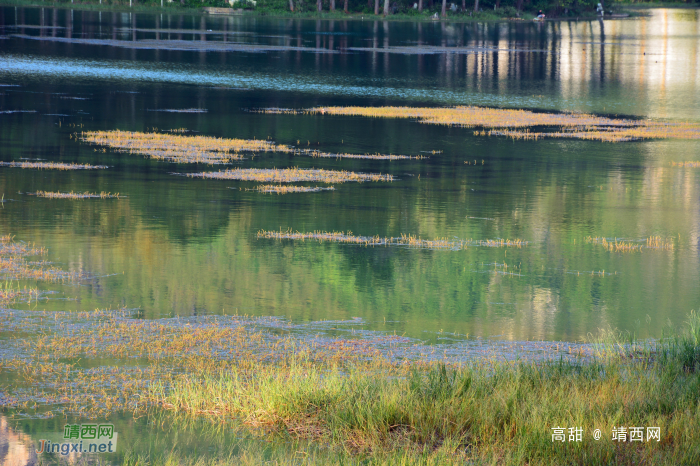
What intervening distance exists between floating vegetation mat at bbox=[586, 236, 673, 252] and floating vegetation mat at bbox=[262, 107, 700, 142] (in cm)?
1758

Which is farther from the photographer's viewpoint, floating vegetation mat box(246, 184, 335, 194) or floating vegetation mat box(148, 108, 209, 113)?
floating vegetation mat box(148, 108, 209, 113)

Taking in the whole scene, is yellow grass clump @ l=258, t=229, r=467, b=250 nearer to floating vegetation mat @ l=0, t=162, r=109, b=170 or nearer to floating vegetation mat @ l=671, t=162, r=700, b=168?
floating vegetation mat @ l=0, t=162, r=109, b=170

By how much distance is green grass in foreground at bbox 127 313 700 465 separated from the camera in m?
9.07

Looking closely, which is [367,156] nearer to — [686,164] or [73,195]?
[686,164]

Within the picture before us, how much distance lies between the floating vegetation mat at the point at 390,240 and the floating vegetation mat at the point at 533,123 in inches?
732

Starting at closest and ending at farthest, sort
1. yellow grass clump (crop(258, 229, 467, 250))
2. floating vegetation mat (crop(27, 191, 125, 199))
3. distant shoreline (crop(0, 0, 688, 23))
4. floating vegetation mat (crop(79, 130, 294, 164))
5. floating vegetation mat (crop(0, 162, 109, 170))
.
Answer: yellow grass clump (crop(258, 229, 467, 250)) → floating vegetation mat (crop(27, 191, 125, 199)) → floating vegetation mat (crop(0, 162, 109, 170)) → floating vegetation mat (crop(79, 130, 294, 164)) → distant shoreline (crop(0, 0, 688, 23))

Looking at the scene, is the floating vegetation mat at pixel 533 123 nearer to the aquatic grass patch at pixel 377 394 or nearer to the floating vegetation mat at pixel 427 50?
the aquatic grass patch at pixel 377 394

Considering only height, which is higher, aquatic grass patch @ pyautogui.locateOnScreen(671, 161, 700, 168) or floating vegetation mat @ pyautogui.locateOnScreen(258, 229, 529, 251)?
aquatic grass patch @ pyautogui.locateOnScreen(671, 161, 700, 168)

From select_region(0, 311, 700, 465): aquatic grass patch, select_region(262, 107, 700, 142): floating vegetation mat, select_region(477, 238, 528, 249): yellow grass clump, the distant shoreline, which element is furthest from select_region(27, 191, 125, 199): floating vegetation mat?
the distant shoreline

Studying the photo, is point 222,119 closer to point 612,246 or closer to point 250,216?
point 250,216

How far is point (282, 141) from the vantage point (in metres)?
34.6

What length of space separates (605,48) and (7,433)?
321ft

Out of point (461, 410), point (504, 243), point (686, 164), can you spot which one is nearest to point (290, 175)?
point (504, 243)

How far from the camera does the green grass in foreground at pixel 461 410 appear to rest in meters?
9.07
